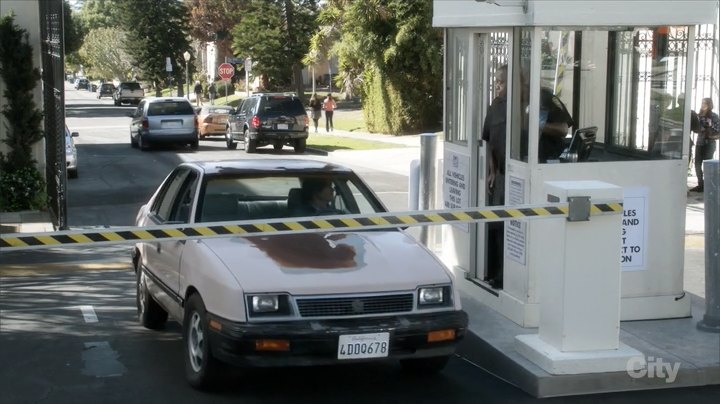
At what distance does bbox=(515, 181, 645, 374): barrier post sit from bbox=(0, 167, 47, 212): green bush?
10644mm

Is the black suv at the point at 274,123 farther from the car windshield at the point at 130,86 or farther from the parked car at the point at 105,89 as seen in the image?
the parked car at the point at 105,89

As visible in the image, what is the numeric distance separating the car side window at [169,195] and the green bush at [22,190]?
7698 mm

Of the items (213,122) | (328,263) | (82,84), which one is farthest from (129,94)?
(328,263)

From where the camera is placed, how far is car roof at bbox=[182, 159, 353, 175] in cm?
799

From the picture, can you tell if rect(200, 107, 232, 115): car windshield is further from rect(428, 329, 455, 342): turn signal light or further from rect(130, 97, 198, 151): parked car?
rect(428, 329, 455, 342): turn signal light

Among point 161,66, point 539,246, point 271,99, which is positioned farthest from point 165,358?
point 161,66

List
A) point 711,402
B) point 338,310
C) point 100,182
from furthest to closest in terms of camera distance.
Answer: point 100,182 < point 711,402 < point 338,310

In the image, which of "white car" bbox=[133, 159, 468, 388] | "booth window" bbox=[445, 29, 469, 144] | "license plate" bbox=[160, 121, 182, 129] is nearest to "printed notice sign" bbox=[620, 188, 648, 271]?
"booth window" bbox=[445, 29, 469, 144]

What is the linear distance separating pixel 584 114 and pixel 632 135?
0.44m

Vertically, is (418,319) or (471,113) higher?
(471,113)

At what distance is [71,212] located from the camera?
59.3 feet

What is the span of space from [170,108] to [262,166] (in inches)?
1035

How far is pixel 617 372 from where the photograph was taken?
717 cm

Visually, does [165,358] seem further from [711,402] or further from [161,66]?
[161,66]
